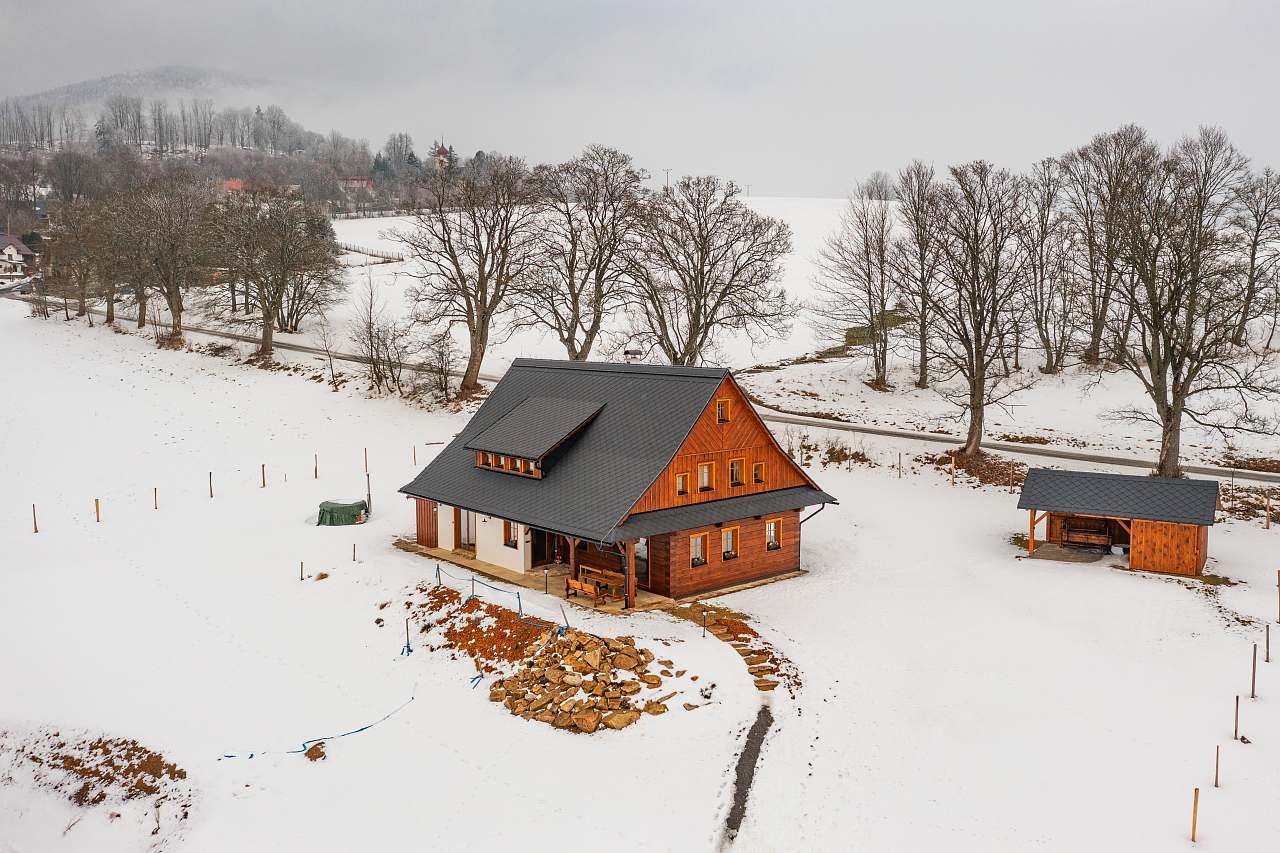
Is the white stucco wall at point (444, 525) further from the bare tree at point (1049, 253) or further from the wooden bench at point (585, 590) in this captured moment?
the bare tree at point (1049, 253)

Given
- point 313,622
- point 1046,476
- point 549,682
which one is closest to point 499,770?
point 549,682

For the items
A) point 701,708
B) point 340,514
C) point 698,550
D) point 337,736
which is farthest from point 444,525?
→ point 701,708

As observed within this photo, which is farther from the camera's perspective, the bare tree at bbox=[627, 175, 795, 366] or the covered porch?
the bare tree at bbox=[627, 175, 795, 366]

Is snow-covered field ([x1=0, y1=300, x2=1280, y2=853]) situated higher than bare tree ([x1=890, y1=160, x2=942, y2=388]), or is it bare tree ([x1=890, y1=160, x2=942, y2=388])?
bare tree ([x1=890, y1=160, x2=942, y2=388])

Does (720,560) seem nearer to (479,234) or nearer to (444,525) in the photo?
(444,525)

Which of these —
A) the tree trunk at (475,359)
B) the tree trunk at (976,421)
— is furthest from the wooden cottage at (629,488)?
the tree trunk at (475,359)

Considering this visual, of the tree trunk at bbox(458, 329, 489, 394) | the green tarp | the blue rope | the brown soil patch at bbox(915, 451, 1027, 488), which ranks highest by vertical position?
the tree trunk at bbox(458, 329, 489, 394)

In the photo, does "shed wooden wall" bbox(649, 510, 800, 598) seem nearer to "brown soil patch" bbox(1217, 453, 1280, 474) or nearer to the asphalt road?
the asphalt road

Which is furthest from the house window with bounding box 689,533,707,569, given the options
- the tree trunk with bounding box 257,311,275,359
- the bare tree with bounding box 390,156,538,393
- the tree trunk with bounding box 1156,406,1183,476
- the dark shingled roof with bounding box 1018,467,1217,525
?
the tree trunk with bounding box 257,311,275,359
